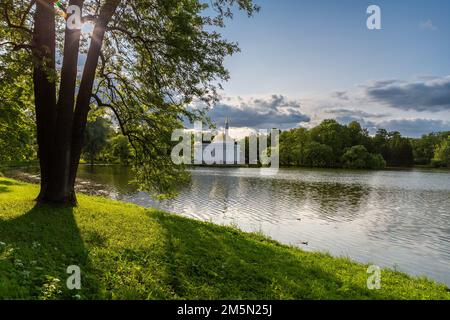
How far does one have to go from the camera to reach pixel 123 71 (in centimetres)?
1823

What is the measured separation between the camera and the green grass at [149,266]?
24.3ft

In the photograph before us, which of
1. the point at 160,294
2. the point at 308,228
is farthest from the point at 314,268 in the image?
the point at 308,228

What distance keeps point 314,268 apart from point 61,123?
36.0 ft

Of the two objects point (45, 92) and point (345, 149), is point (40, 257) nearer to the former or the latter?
point (45, 92)

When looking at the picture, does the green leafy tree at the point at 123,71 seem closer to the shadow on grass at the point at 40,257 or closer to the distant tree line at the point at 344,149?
the shadow on grass at the point at 40,257

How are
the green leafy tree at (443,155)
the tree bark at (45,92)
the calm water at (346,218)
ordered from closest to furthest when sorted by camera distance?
the tree bark at (45,92), the calm water at (346,218), the green leafy tree at (443,155)

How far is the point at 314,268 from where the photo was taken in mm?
11305

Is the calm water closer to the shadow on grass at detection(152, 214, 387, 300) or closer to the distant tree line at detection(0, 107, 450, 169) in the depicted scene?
the shadow on grass at detection(152, 214, 387, 300)

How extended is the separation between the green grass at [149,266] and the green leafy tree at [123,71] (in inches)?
115

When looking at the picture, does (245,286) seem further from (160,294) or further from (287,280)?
(160,294)

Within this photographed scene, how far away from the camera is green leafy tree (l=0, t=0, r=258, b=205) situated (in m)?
14.1

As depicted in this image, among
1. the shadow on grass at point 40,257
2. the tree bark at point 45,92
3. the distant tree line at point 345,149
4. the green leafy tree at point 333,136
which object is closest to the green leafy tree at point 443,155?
the distant tree line at point 345,149

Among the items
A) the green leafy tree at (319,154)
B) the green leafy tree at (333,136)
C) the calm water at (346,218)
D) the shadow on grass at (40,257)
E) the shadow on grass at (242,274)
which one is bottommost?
the calm water at (346,218)

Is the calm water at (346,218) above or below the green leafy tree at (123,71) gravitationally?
below
